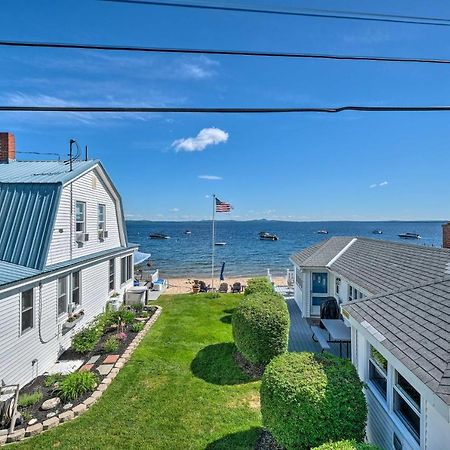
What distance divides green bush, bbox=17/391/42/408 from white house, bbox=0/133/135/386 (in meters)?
0.64

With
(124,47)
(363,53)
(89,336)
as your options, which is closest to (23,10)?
(124,47)

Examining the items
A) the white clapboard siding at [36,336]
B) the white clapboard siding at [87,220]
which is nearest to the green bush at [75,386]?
the white clapboard siding at [36,336]

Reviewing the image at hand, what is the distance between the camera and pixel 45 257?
9.59m

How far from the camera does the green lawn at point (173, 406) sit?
6.72 m

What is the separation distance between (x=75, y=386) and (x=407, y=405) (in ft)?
24.8

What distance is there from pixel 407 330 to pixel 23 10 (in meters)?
8.30

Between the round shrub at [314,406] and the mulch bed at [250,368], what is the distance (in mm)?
3752

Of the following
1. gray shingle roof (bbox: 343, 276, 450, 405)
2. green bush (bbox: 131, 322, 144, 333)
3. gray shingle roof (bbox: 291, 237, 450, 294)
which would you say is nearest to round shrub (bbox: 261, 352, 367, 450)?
gray shingle roof (bbox: 343, 276, 450, 405)

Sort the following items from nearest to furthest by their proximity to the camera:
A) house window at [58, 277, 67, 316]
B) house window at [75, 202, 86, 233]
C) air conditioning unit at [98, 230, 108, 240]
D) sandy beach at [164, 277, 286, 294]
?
house window at [58, 277, 67, 316]
house window at [75, 202, 86, 233]
air conditioning unit at [98, 230, 108, 240]
sandy beach at [164, 277, 286, 294]

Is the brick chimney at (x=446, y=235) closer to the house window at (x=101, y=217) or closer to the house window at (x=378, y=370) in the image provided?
the house window at (x=378, y=370)

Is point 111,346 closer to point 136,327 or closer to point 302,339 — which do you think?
point 136,327

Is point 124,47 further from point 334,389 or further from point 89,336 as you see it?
point 89,336

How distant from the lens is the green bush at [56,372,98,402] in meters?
8.10

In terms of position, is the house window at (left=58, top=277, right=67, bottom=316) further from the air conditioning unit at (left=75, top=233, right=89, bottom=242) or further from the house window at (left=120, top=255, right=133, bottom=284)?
the house window at (left=120, top=255, right=133, bottom=284)
